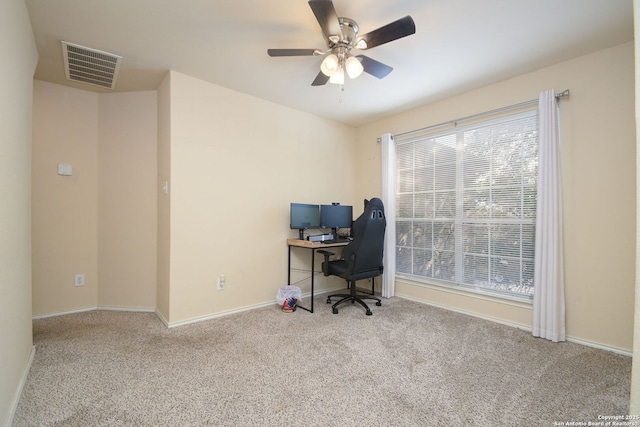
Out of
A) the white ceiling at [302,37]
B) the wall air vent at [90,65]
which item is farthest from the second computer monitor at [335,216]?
the wall air vent at [90,65]

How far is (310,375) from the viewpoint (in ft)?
6.15

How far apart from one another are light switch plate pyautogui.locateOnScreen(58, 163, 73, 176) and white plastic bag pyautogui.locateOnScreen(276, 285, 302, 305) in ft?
8.46

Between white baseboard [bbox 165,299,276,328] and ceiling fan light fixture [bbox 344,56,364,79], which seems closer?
ceiling fan light fixture [bbox 344,56,364,79]

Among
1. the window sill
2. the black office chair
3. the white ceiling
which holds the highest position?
the white ceiling

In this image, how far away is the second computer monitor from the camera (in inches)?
142

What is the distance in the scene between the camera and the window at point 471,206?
269cm

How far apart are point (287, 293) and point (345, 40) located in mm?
2602

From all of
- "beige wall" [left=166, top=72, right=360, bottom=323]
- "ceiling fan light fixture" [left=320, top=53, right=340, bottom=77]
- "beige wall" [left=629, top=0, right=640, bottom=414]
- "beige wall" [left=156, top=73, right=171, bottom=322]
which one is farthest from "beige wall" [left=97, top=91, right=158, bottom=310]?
"beige wall" [left=629, top=0, right=640, bottom=414]

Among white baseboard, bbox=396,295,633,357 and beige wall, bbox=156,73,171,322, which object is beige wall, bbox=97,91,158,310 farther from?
white baseboard, bbox=396,295,633,357

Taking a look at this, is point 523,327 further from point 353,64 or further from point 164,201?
point 164,201

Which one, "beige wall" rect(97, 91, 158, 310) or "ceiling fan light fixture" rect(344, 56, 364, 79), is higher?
"ceiling fan light fixture" rect(344, 56, 364, 79)

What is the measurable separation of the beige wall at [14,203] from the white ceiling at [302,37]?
1.45 feet

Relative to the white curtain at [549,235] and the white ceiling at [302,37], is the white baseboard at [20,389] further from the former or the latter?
the white curtain at [549,235]

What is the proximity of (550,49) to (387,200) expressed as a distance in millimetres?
2084
